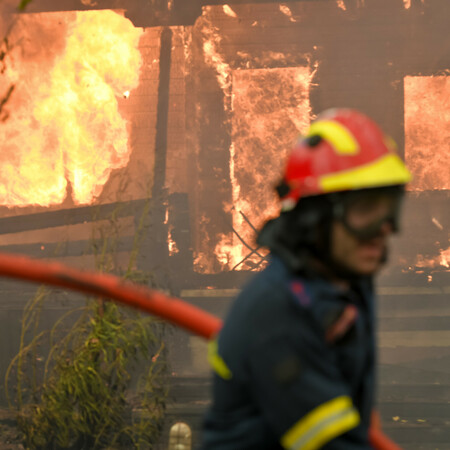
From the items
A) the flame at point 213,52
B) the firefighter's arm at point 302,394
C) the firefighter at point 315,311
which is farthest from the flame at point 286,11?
the firefighter's arm at point 302,394

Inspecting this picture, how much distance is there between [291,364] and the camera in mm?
1166

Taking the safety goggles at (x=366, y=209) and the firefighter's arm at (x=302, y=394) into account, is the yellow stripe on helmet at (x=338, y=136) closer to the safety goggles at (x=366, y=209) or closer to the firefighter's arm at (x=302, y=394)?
the safety goggles at (x=366, y=209)

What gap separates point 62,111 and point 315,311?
7888mm

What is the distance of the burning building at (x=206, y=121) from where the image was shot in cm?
868

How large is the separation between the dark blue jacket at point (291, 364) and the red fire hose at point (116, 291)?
572 millimetres

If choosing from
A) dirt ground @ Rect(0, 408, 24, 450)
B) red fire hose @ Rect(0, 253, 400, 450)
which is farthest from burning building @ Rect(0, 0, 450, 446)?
red fire hose @ Rect(0, 253, 400, 450)

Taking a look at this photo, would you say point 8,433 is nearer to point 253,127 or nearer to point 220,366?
point 253,127

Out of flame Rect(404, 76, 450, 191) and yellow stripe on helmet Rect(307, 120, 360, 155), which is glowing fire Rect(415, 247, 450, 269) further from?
yellow stripe on helmet Rect(307, 120, 360, 155)

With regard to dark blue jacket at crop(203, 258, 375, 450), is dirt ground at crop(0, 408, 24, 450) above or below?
below

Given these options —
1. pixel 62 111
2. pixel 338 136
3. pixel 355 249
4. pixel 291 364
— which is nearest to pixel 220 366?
pixel 291 364

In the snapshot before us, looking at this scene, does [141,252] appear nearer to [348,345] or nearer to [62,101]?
[62,101]

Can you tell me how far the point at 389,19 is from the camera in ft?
29.2

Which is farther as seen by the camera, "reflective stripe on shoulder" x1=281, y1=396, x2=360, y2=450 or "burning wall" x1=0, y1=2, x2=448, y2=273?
"burning wall" x1=0, y1=2, x2=448, y2=273

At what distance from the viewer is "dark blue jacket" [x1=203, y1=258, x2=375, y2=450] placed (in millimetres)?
1175
